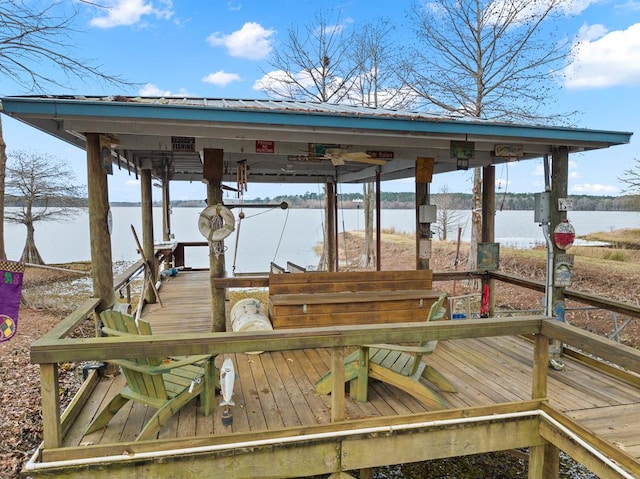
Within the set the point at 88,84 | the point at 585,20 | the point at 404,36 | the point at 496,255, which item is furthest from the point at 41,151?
the point at 585,20

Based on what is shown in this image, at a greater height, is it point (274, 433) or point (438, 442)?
point (274, 433)

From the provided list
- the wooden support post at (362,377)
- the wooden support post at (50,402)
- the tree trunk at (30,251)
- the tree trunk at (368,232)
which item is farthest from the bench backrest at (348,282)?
A: the tree trunk at (30,251)

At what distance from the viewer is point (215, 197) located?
16.4 feet

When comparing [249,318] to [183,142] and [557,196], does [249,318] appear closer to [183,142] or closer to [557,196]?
[183,142]

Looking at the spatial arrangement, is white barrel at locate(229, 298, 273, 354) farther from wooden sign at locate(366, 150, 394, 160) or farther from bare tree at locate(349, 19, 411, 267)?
bare tree at locate(349, 19, 411, 267)

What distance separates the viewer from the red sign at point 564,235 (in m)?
4.68

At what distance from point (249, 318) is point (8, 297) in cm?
235

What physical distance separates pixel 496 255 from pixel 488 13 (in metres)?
10.5

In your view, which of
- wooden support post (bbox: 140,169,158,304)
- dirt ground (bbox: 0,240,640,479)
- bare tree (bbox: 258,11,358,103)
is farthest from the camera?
bare tree (bbox: 258,11,358,103)

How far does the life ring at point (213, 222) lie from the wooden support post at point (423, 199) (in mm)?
2583

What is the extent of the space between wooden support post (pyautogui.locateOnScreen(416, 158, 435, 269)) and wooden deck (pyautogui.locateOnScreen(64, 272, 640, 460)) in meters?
1.28

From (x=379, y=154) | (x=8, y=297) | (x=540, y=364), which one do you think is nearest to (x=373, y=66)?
(x=379, y=154)

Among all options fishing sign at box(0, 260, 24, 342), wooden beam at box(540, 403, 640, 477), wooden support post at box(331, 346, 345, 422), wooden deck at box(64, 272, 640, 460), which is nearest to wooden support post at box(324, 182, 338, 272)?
wooden deck at box(64, 272, 640, 460)

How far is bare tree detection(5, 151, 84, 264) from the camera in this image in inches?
705
